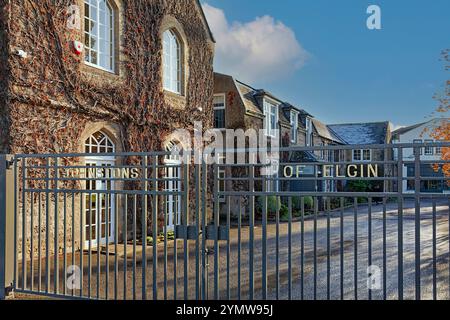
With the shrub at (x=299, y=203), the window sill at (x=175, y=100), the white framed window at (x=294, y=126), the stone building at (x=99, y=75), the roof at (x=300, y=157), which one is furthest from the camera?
the white framed window at (x=294, y=126)

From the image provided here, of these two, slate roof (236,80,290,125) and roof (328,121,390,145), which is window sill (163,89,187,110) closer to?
slate roof (236,80,290,125)

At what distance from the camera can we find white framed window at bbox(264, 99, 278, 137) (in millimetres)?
22180

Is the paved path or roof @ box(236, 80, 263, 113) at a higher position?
roof @ box(236, 80, 263, 113)

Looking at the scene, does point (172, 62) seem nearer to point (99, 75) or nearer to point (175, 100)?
point (175, 100)

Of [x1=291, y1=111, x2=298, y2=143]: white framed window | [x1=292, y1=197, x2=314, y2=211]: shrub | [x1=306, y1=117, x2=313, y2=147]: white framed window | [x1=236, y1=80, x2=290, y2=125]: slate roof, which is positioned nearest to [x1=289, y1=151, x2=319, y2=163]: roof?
[x1=291, y1=111, x2=298, y2=143]: white framed window

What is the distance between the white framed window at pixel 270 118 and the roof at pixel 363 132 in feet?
75.5

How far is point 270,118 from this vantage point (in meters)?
22.9

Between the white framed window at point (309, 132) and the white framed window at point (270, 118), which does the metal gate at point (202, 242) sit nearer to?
the white framed window at point (270, 118)

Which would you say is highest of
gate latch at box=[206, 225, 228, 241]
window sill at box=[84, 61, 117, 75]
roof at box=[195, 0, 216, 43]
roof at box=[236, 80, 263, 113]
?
roof at box=[195, 0, 216, 43]

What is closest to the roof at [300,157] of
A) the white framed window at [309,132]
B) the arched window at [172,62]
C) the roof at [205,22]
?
the white framed window at [309,132]

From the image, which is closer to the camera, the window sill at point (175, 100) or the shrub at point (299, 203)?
the window sill at point (175, 100)

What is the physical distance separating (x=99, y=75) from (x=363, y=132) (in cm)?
4226

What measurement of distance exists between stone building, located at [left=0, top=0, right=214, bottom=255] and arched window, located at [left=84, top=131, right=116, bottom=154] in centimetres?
3

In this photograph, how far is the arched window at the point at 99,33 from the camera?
34.8 feet
